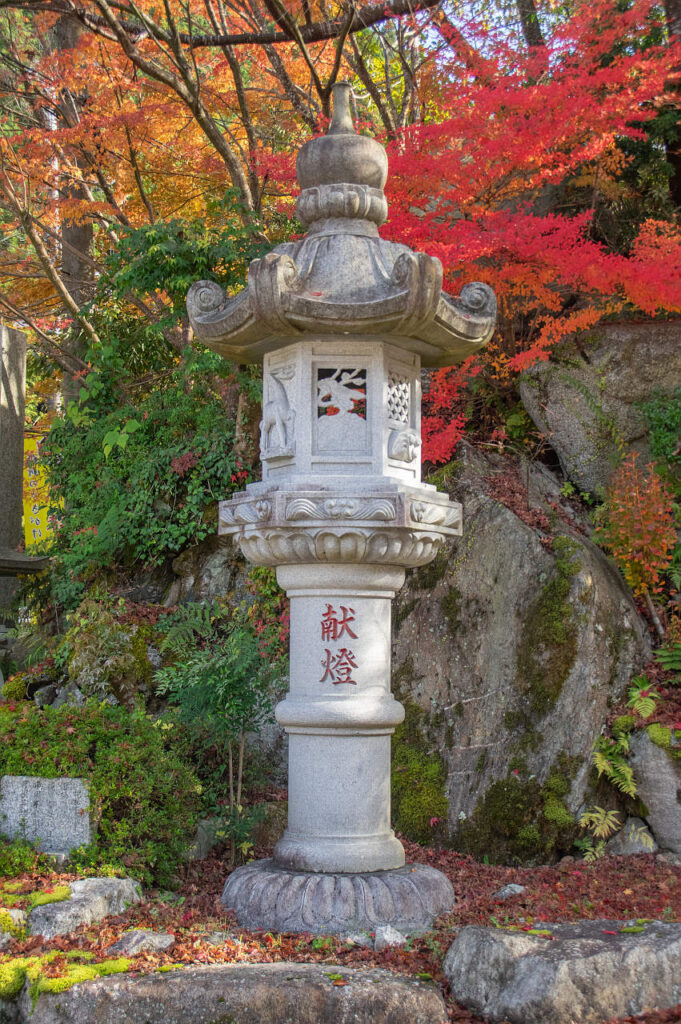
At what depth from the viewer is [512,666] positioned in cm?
742

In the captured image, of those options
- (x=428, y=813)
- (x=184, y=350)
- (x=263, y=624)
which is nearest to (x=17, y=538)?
(x=184, y=350)

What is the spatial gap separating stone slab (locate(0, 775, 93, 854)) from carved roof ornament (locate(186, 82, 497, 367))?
2.81m

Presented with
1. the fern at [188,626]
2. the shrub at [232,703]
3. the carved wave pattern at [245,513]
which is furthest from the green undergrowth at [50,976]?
the fern at [188,626]

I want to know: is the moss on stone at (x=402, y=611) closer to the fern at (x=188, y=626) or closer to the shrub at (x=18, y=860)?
the fern at (x=188, y=626)

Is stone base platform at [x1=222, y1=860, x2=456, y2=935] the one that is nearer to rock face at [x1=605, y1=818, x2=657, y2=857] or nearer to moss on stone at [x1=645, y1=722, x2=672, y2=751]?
rock face at [x1=605, y1=818, x2=657, y2=857]

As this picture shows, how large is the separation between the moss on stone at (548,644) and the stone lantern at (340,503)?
210 centimetres

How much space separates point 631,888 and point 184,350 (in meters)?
6.82

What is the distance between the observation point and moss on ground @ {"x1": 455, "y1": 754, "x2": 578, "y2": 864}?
22.5ft

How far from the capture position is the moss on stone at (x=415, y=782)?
281 inches

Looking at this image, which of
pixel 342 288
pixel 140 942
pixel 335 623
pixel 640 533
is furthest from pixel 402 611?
pixel 140 942

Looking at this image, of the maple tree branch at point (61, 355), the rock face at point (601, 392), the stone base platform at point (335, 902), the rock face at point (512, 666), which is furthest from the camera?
the maple tree branch at point (61, 355)

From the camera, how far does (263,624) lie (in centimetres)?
878

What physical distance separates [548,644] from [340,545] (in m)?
2.85

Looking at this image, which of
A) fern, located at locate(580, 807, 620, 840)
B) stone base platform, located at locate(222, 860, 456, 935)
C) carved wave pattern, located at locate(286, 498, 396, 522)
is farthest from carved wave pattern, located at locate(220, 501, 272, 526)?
fern, located at locate(580, 807, 620, 840)
